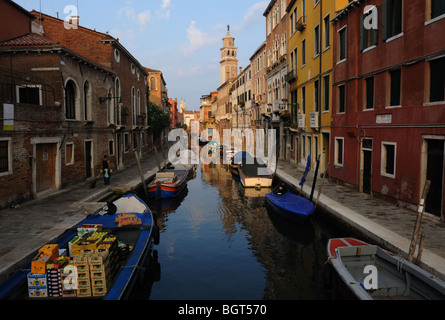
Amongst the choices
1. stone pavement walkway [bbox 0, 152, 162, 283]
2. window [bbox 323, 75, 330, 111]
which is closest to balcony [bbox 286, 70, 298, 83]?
window [bbox 323, 75, 330, 111]

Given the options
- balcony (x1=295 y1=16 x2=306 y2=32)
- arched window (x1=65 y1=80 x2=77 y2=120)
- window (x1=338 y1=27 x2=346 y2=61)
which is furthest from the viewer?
balcony (x1=295 y1=16 x2=306 y2=32)

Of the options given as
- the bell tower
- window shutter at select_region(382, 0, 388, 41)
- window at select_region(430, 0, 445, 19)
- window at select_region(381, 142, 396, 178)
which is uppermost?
the bell tower

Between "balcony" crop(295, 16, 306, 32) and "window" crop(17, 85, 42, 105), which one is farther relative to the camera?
"balcony" crop(295, 16, 306, 32)

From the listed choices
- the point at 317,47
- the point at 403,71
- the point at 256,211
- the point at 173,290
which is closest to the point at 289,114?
Answer: the point at 317,47

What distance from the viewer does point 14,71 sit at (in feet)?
50.6

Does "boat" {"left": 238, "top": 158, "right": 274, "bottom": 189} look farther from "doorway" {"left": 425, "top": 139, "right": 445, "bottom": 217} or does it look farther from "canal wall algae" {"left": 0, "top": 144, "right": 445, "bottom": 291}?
"doorway" {"left": 425, "top": 139, "right": 445, "bottom": 217}

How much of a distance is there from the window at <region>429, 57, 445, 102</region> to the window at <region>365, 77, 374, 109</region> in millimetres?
3525

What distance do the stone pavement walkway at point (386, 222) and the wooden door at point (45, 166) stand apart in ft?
37.8

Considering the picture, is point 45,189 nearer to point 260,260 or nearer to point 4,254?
point 4,254

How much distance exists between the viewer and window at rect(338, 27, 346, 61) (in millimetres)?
16359

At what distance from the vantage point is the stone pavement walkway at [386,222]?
770 cm

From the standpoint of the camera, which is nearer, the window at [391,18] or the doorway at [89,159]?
the window at [391,18]

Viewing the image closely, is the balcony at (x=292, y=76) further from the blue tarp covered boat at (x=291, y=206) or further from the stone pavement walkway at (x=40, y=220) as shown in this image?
the stone pavement walkway at (x=40, y=220)

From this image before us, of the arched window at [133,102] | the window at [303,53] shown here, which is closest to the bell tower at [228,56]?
the arched window at [133,102]
